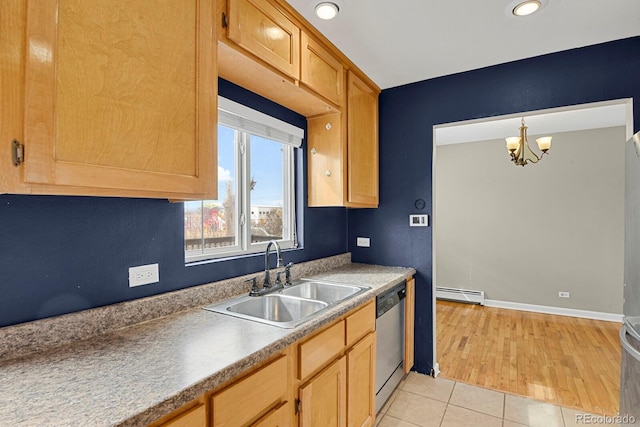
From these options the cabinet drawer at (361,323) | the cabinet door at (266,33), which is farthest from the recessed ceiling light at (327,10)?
the cabinet drawer at (361,323)

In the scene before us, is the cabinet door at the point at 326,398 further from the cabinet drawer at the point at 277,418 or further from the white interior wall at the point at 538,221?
the white interior wall at the point at 538,221

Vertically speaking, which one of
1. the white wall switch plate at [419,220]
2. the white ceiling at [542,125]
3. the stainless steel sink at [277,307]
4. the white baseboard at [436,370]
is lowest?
the white baseboard at [436,370]

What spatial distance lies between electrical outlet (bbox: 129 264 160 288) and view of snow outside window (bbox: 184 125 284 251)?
0.29 metres

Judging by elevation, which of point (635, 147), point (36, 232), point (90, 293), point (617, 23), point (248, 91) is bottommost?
point (90, 293)

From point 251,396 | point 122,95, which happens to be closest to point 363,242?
point 251,396

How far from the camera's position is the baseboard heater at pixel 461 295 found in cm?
460

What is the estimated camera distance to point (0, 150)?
0.77 metres

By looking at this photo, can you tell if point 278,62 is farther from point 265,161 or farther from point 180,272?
point 180,272

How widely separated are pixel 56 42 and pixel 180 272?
1016 millimetres

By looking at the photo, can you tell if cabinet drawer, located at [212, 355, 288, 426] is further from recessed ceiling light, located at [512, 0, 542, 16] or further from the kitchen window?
recessed ceiling light, located at [512, 0, 542, 16]

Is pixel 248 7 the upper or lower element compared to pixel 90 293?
upper

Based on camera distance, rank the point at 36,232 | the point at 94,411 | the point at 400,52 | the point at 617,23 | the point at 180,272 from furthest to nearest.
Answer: the point at 400,52
the point at 617,23
the point at 180,272
the point at 36,232
the point at 94,411

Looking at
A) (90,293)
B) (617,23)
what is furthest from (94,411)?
(617,23)

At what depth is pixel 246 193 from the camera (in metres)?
2.07
